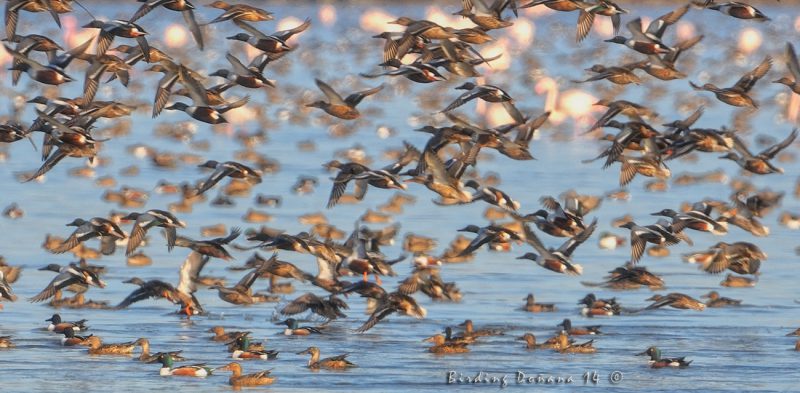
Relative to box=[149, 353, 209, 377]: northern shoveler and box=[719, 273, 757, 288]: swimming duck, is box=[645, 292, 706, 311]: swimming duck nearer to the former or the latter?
box=[719, 273, 757, 288]: swimming duck

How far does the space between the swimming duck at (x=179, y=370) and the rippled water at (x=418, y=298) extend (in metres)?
0.09

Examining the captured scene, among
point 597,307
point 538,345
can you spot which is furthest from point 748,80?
point 597,307

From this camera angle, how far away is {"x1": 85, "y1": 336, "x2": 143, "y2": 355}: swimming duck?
18297 mm

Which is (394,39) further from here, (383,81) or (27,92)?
(383,81)

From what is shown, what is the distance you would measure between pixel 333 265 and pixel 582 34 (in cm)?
417

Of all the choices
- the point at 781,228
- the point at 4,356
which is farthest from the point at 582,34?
the point at 781,228

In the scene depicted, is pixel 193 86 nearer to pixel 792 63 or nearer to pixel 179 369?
pixel 179 369

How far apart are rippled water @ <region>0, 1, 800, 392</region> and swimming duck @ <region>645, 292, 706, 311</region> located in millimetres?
251

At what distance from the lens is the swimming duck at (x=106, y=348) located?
1830 cm

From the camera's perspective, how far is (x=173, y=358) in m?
17.7

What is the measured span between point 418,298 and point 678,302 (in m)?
3.85

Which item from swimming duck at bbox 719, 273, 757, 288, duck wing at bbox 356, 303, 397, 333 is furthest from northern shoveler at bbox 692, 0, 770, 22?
swimming duck at bbox 719, 273, 757, 288

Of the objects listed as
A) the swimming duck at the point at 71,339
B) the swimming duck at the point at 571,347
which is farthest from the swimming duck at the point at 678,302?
the swimming duck at the point at 71,339

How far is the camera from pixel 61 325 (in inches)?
751
